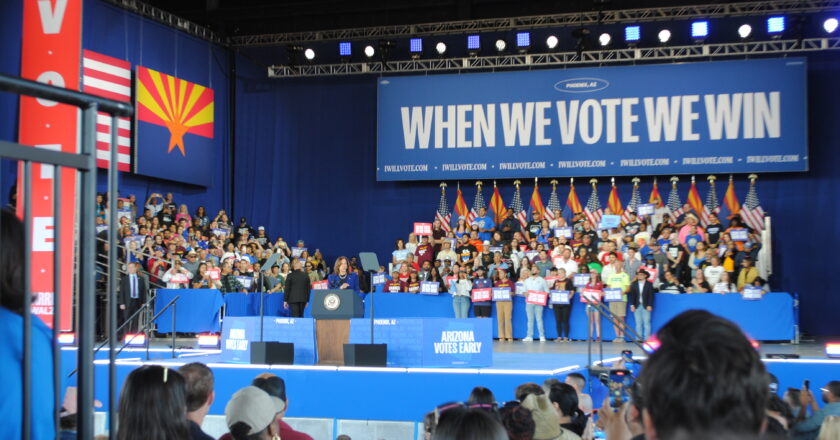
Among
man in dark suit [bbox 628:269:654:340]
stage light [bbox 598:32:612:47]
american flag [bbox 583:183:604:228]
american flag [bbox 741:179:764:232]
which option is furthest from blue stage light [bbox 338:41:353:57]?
american flag [bbox 741:179:764:232]

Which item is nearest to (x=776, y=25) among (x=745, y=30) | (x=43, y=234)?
(x=745, y=30)

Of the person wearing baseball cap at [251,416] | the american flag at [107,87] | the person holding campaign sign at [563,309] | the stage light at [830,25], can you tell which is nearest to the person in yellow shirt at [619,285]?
the person holding campaign sign at [563,309]

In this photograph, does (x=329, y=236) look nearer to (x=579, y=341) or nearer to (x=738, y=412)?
(x=579, y=341)

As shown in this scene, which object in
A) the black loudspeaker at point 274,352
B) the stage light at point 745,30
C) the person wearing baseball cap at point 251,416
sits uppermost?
the stage light at point 745,30

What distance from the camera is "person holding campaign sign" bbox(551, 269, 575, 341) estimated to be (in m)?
17.3

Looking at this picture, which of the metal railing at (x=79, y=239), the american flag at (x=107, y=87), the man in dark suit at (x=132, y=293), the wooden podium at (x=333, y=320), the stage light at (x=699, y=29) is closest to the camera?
the metal railing at (x=79, y=239)

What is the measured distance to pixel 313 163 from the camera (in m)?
25.0

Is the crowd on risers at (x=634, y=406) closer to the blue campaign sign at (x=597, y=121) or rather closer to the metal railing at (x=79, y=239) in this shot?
the metal railing at (x=79, y=239)

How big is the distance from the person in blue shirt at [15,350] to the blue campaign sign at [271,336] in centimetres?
983

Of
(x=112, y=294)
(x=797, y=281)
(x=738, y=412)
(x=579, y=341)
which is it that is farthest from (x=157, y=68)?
(x=738, y=412)

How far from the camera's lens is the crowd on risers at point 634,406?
1540mm

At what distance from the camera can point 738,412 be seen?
1536 millimetres

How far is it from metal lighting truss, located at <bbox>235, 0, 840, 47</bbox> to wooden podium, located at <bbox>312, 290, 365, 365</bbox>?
35.1 ft

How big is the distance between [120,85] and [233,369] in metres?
12.5
